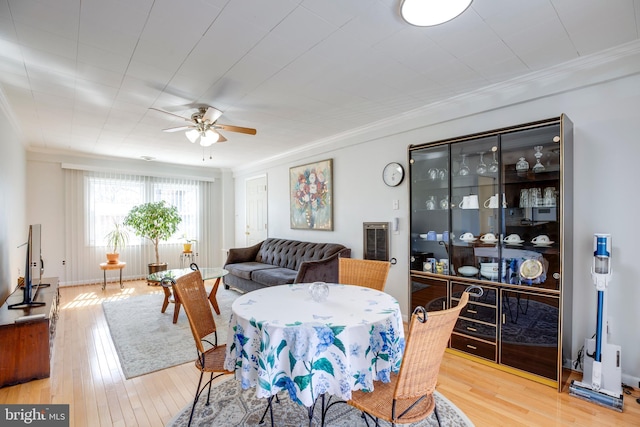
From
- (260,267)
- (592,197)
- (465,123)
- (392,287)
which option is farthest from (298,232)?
(592,197)

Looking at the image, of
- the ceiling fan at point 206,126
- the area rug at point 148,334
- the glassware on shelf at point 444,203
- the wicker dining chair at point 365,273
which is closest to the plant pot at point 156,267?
the area rug at point 148,334

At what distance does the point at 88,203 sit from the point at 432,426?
6.73m

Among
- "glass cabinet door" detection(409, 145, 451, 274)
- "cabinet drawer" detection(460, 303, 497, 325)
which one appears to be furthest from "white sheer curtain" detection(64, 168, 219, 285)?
"cabinet drawer" detection(460, 303, 497, 325)

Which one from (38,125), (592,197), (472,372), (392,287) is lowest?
(472,372)

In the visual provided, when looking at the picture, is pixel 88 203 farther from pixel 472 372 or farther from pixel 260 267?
pixel 472 372

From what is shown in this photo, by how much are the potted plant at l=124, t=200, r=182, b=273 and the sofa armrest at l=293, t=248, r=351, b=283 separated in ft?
11.4

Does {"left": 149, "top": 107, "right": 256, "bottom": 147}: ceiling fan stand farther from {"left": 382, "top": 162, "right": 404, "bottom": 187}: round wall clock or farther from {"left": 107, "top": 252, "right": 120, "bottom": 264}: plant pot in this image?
{"left": 107, "top": 252, "right": 120, "bottom": 264}: plant pot

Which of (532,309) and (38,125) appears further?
(38,125)

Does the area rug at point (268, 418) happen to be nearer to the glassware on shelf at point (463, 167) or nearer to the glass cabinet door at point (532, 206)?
the glass cabinet door at point (532, 206)

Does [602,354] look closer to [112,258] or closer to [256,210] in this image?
[256,210]

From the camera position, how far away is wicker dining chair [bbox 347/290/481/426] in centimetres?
130

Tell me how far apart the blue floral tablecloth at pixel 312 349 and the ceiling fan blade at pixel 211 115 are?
221cm

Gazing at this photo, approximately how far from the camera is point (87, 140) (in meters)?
4.81

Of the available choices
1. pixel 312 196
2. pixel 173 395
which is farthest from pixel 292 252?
pixel 173 395
